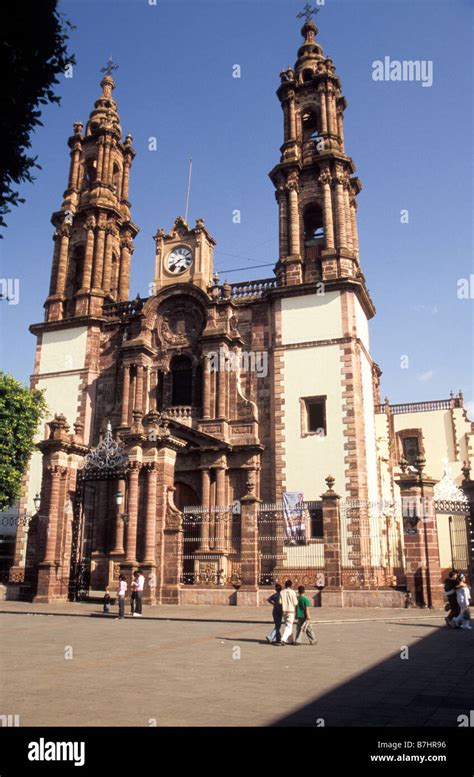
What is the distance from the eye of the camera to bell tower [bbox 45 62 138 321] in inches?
1377

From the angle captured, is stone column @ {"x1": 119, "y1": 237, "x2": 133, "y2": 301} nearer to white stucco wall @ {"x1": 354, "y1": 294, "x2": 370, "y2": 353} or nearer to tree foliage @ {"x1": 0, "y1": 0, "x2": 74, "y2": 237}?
white stucco wall @ {"x1": 354, "y1": 294, "x2": 370, "y2": 353}

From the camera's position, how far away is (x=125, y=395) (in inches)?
1215

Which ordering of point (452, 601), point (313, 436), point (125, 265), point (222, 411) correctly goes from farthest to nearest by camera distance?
point (125, 265), point (222, 411), point (313, 436), point (452, 601)

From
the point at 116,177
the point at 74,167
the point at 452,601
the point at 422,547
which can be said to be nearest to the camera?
the point at 452,601

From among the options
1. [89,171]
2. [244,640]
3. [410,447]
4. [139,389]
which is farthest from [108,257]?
[244,640]

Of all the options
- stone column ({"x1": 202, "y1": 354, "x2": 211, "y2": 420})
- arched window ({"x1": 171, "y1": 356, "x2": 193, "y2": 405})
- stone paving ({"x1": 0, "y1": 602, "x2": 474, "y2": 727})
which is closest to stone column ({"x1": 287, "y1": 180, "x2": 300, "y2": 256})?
stone column ({"x1": 202, "y1": 354, "x2": 211, "y2": 420})

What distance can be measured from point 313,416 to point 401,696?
840 inches

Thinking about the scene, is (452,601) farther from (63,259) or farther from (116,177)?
(116,177)

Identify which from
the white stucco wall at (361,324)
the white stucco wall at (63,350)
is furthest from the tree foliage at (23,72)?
the white stucco wall at (63,350)

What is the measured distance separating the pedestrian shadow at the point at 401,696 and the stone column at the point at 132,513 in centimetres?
1128

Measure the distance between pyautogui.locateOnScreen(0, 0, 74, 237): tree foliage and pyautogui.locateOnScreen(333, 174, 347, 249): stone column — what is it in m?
21.1

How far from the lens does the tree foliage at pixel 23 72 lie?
9.33 m
